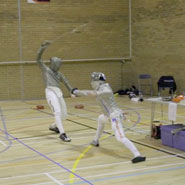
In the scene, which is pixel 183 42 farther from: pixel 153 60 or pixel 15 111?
pixel 15 111

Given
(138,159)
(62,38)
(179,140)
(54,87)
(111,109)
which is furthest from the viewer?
(62,38)

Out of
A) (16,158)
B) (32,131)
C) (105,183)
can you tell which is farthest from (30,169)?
(32,131)

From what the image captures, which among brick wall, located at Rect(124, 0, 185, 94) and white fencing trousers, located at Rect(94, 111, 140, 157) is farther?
brick wall, located at Rect(124, 0, 185, 94)

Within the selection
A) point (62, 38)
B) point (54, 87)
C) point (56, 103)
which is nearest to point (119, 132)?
point (56, 103)

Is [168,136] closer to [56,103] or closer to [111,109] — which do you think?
[111,109]

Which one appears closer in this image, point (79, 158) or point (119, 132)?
point (119, 132)

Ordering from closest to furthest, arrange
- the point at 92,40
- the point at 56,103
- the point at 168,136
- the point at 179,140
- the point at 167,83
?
the point at 179,140 < the point at 168,136 < the point at 56,103 < the point at 167,83 < the point at 92,40

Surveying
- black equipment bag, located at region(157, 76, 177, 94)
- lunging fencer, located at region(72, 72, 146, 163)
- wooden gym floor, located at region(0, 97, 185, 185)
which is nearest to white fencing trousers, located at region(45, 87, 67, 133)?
wooden gym floor, located at region(0, 97, 185, 185)

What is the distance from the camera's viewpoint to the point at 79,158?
577cm

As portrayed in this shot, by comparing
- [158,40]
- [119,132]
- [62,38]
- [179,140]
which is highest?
[62,38]

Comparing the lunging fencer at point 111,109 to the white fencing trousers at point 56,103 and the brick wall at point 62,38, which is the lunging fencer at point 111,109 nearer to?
the white fencing trousers at point 56,103

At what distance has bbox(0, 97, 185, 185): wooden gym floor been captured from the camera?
4.78m

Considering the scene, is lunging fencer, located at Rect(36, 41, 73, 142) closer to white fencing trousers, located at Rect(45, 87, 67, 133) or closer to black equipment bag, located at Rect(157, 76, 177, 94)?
white fencing trousers, located at Rect(45, 87, 67, 133)

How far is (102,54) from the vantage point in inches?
591
